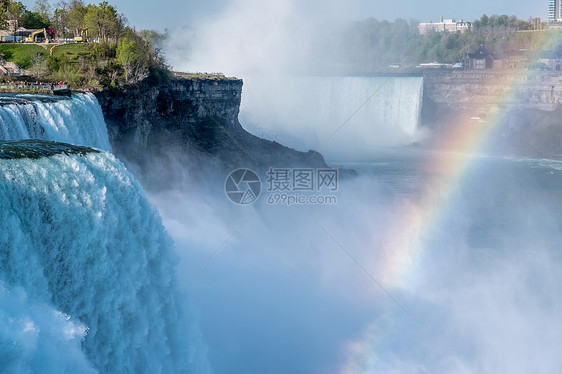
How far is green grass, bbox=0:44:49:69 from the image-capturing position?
120ft

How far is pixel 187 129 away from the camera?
3891 cm

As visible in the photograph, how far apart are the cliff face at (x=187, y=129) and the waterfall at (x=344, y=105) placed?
Answer: 18.4m

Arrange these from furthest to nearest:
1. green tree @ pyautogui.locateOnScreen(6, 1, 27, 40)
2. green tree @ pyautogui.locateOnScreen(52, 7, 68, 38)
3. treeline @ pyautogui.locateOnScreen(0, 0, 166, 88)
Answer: green tree @ pyautogui.locateOnScreen(52, 7, 68, 38) < green tree @ pyautogui.locateOnScreen(6, 1, 27, 40) < treeline @ pyautogui.locateOnScreen(0, 0, 166, 88)

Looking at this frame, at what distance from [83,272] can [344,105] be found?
5480 centimetres

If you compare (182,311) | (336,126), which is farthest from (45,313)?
(336,126)

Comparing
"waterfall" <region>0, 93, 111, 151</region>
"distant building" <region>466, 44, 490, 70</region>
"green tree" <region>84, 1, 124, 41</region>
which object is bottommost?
"waterfall" <region>0, 93, 111, 151</region>

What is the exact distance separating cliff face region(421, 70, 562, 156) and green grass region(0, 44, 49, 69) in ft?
124

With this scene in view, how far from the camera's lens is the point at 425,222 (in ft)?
114

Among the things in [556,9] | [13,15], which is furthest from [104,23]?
[556,9]

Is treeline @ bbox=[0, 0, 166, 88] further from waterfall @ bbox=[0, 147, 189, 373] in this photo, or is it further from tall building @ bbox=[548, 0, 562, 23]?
tall building @ bbox=[548, 0, 562, 23]

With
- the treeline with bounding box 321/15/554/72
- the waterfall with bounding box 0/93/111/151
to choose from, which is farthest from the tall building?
the waterfall with bounding box 0/93/111/151

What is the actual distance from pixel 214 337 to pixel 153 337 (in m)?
5.78

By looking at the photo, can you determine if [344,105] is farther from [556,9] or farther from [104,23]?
[556,9]

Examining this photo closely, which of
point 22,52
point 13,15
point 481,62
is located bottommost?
point 481,62
